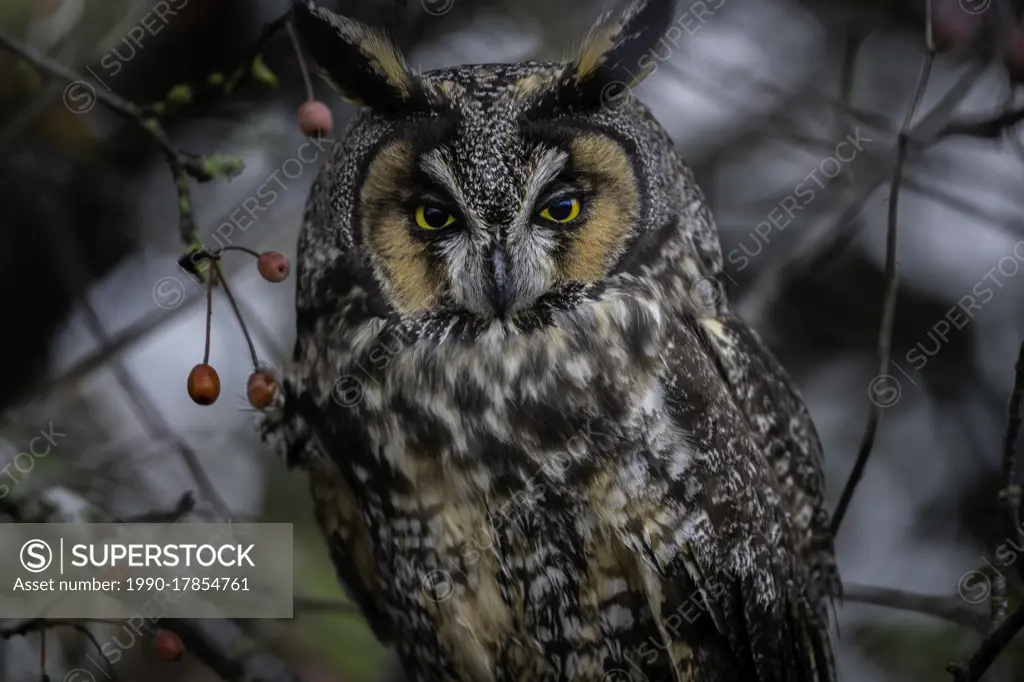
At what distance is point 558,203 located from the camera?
5.39 feet

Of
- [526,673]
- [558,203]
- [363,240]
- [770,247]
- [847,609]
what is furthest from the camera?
[770,247]

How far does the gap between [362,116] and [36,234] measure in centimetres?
96

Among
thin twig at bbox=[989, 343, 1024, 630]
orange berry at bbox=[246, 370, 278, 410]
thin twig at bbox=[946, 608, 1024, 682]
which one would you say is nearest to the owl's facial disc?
orange berry at bbox=[246, 370, 278, 410]

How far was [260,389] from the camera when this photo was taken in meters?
1.68

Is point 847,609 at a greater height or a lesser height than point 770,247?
lesser

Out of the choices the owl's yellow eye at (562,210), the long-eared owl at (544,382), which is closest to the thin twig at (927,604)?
the long-eared owl at (544,382)

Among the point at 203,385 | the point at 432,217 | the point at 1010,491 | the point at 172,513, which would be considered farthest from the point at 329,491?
the point at 1010,491

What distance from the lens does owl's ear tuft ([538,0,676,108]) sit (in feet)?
5.50

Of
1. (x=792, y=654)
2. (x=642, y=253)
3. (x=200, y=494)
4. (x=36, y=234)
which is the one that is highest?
(x=36, y=234)

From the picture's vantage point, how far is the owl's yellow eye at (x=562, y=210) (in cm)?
163

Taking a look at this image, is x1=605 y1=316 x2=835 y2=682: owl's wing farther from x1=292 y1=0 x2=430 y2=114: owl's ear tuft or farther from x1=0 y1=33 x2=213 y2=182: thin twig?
x1=0 y1=33 x2=213 y2=182: thin twig

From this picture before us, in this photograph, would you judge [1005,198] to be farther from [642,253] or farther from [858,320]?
[642,253]

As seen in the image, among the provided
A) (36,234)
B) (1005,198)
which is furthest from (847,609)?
(36,234)

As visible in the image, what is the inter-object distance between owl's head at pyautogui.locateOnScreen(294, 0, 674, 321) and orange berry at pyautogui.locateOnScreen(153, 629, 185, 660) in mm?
639
